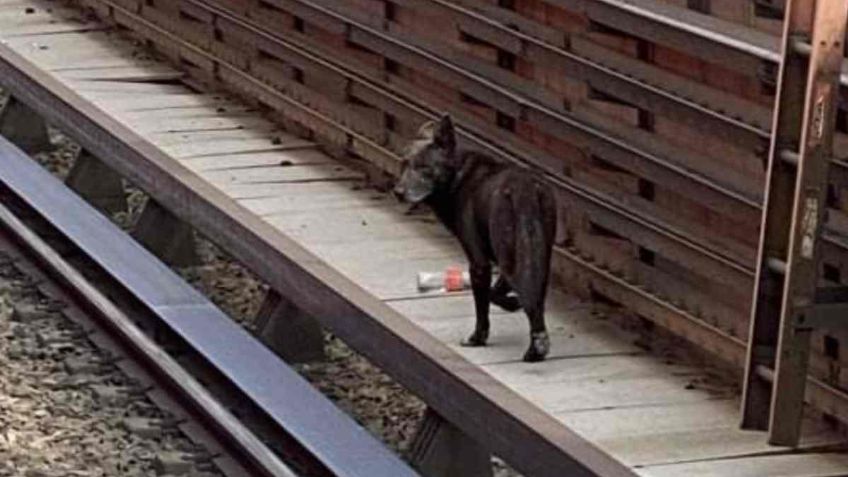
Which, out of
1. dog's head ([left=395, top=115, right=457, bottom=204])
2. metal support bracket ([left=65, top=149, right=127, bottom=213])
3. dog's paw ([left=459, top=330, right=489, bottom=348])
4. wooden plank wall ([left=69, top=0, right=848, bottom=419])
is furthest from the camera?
metal support bracket ([left=65, top=149, right=127, bottom=213])

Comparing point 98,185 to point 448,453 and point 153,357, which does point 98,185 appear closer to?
point 153,357

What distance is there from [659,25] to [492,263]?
3.19 feet

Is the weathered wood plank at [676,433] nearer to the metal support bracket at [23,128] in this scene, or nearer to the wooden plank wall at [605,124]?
the wooden plank wall at [605,124]

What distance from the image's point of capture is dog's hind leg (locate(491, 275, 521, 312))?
349 inches

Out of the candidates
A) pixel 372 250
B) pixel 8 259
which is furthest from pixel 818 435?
pixel 8 259

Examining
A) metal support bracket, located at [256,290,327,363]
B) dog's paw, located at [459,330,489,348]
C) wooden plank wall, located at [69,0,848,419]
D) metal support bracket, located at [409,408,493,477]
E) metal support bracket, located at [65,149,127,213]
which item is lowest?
metal support bracket, located at [65,149,127,213]

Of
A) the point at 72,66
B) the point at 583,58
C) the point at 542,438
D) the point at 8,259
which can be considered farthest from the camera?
the point at 72,66

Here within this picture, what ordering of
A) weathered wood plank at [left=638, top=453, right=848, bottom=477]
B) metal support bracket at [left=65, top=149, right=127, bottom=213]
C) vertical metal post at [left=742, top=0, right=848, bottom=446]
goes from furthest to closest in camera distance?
metal support bracket at [left=65, top=149, right=127, bottom=213] → weathered wood plank at [left=638, top=453, right=848, bottom=477] → vertical metal post at [left=742, top=0, right=848, bottom=446]

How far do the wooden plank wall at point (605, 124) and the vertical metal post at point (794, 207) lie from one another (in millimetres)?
216

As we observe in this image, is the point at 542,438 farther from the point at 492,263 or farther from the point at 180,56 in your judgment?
the point at 180,56

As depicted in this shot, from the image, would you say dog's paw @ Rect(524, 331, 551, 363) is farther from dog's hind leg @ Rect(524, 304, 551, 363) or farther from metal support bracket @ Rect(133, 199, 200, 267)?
metal support bracket @ Rect(133, 199, 200, 267)

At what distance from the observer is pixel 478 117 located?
1017 cm

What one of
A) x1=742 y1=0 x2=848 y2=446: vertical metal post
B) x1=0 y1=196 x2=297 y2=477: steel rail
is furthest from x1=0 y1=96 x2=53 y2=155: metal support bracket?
x1=742 y1=0 x2=848 y2=446: vertical metal post

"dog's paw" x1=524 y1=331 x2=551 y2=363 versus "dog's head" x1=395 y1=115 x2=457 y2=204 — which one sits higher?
"dog's head" x1=395 y1=115 x2=457 y2=204
